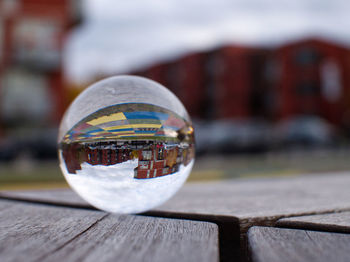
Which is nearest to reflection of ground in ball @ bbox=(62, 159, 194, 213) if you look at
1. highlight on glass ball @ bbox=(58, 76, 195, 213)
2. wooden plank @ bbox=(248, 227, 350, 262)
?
highlight on glass ball @ bbox=(58, 76, 195, 213)

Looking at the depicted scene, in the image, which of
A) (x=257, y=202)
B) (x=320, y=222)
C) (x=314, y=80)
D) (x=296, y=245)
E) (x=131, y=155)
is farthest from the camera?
(x=314, y=80)

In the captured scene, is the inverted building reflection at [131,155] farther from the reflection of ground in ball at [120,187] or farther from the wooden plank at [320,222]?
the wooden plank at [320,222]

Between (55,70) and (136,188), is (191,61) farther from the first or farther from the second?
(136,188)

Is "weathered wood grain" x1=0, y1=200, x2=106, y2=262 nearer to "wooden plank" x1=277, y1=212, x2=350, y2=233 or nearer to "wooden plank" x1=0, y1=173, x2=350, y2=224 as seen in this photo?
"wooden plank" x1=0, y1=173, x2=350, y2=224

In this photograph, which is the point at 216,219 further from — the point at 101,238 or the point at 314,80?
the point at 314,80

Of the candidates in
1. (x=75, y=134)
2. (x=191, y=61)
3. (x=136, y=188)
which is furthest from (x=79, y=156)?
(x=191, y=61)

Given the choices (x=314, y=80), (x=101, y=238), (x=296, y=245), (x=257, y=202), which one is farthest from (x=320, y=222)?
(x=314, y=80)
